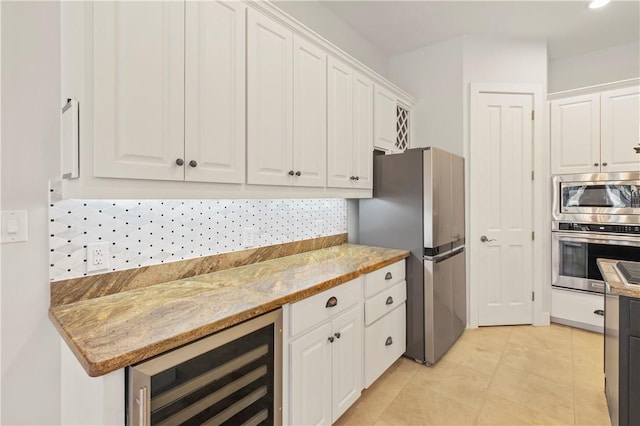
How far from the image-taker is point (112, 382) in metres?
0.88

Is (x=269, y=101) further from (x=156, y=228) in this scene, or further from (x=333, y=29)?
(x=333, y=29)

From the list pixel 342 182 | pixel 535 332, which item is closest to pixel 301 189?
pixel 342 182

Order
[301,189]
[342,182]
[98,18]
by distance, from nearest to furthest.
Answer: [98,18]
[301,189]
[342,182]

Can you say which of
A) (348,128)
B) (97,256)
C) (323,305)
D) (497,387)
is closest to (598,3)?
(348,128)

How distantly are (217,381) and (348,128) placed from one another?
180 cm

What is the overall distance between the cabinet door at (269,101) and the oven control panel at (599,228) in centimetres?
287

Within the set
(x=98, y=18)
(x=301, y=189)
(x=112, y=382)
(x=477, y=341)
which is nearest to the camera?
(x=112, y=382)

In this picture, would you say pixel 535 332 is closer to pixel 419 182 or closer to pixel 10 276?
pixel 419 182

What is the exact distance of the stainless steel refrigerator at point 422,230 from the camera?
236 cm

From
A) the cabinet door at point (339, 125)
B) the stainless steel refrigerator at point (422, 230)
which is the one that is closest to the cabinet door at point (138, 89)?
the cabinet door at point (339, 125)

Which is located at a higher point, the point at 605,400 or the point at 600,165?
the point at 600,165

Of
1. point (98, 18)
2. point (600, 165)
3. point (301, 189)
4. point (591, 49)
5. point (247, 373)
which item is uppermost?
point (591, 49)

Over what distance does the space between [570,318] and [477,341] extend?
107cm

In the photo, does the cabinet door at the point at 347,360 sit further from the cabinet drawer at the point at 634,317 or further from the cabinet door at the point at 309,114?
the cabinet drawer at the point at 634,317
